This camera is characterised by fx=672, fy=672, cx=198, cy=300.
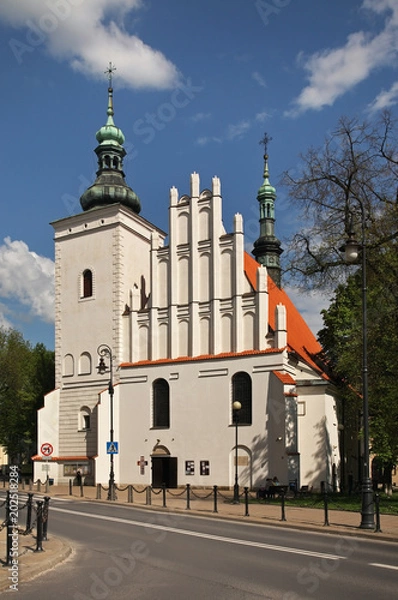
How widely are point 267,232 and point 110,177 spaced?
69.0 ft

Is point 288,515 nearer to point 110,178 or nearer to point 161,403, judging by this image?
point 161,403

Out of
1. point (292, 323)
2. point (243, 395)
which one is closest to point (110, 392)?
point (243, 395)

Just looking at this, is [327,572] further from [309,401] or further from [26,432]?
[26,432]

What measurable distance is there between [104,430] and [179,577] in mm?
29933

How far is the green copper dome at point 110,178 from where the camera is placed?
147 feet

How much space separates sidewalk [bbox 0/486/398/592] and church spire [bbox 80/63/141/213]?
1975 cm

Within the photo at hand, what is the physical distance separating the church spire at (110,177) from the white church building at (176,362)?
0.47ft

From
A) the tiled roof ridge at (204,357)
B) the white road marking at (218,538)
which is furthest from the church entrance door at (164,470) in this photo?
the white road marking at (218,538)

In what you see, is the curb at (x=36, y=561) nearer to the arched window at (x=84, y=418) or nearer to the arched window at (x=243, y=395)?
the arched window at (x=243, y=395)

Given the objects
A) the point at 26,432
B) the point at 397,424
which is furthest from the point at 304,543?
the point at 26,432

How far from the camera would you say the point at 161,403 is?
39.2 metres

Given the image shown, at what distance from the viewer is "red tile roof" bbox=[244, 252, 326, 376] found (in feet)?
133

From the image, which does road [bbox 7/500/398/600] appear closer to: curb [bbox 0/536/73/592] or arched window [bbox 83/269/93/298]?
curb [bbox 0/536/73/592]

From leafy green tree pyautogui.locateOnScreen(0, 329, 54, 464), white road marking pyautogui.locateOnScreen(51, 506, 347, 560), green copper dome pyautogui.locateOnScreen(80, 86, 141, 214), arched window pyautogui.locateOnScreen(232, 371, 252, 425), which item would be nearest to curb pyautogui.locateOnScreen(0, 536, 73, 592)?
white road marking pyautogui.locateOnScreen(51, 506, 347, 560)
